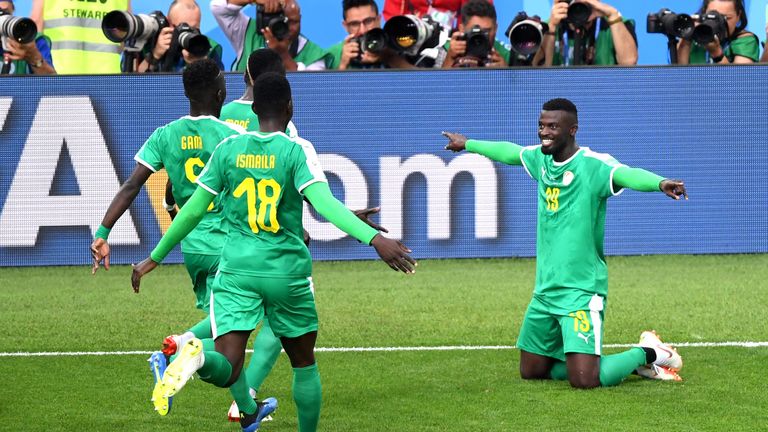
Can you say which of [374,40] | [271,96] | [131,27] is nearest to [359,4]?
[374,40]

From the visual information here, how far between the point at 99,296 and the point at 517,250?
4.15 m

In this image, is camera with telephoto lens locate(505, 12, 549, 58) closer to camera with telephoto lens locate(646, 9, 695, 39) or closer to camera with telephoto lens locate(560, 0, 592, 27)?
camera with telephoto lens locate(560, 0, 592, 27)

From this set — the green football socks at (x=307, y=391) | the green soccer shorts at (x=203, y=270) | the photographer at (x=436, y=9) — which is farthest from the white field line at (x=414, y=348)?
the photographer at (x=436, y=9)

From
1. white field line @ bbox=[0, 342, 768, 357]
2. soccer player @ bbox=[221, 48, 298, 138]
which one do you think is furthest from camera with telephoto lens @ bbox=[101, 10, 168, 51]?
soccer player @ bbox=[221, 48, 298, 138]

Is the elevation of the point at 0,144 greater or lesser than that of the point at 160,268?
greater

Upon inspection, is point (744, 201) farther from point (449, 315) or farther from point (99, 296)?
point (99, 296)

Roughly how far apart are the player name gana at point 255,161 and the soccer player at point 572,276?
2443 millimetres

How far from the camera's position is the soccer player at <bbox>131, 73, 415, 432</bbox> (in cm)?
605

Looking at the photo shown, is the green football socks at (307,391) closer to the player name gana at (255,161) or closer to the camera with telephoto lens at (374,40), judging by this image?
the player name gana at (255,161)

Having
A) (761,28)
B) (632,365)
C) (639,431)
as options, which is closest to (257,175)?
(639,431)

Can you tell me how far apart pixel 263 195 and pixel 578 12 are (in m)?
8.23

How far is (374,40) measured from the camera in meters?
13.6

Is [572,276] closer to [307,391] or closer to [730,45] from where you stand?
[307,391]

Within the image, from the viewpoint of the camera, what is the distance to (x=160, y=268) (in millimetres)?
13961
